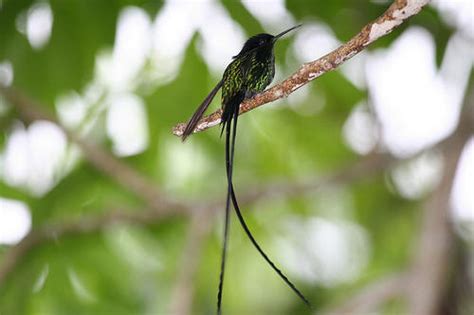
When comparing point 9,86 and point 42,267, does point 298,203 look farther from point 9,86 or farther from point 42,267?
point 9,86

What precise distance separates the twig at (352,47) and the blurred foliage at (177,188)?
182 centimetres

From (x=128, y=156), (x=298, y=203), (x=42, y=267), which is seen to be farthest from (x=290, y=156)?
(x=42, y=267)

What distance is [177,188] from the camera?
196 inches

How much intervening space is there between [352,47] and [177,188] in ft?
13.6

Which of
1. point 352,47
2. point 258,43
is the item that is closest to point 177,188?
point 258,43

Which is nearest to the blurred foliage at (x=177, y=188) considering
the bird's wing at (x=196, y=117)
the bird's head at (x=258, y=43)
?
the bird's head at (x=258, y=43)

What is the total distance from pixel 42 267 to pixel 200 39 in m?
1.58

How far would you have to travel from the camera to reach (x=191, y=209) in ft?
12.4

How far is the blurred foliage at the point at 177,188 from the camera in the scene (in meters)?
3.13

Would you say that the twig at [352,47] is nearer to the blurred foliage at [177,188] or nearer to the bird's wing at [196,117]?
the bird's wing at [196,117]

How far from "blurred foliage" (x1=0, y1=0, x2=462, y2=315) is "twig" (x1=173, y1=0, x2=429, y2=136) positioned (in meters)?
1.82

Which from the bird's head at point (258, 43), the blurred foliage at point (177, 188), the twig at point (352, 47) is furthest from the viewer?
the blurred foliage at point (177, 188)

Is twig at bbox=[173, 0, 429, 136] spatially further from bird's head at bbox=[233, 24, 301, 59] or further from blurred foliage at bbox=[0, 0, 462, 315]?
blurred foliage at bbox=[0, 0, 462, 315]

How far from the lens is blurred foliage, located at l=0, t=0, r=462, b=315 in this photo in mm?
3133
